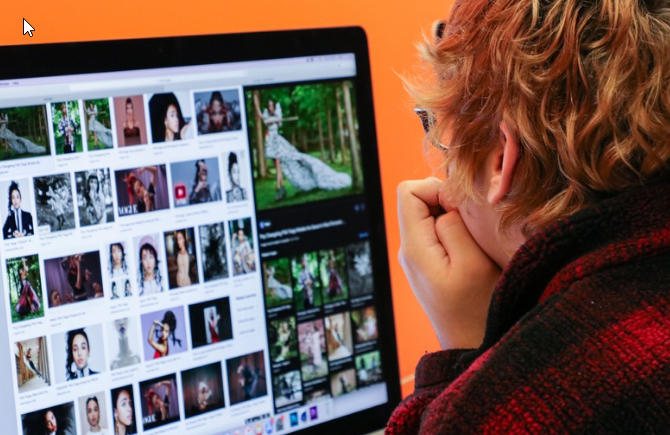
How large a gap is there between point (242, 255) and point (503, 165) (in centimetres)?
27

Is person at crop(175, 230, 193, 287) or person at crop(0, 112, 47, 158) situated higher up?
person at crop(0, 112, 47, 158)

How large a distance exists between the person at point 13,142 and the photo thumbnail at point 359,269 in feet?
1.07

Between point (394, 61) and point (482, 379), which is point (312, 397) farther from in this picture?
point (394, 61)

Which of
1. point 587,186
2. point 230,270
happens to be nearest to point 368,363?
point 230,270

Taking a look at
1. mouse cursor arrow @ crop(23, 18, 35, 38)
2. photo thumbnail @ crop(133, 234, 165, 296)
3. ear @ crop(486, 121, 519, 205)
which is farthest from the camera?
mouse cursor arrow @ crop(23, 18, 35, 38)

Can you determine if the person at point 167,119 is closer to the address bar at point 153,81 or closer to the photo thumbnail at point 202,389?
the address bar at point 153,81

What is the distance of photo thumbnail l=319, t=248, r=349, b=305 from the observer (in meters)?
0.82

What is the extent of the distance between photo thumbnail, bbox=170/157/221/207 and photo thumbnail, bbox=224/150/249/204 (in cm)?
1

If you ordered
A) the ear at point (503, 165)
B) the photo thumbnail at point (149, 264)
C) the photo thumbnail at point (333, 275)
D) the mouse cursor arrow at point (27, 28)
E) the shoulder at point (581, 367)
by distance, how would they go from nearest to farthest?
the shoulder at point (581, 367), the ear at point (503, 165), the photo thumbnail at point (149, 264), the photo thumbnail at point (333, 275), the mouse cursor arrow at point (27, 28)

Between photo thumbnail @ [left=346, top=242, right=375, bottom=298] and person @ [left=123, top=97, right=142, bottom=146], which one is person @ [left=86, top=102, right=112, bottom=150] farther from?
photo thumbnail @ [left=346, top=242, right=375, bottom=298]

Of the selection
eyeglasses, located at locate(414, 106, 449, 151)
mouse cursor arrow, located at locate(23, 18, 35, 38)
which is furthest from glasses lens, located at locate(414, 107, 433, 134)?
mouse cursor arrow, located at locate(23, 18, 35, 38)

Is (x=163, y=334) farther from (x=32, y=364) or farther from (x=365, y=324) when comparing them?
(x=365, y=324)

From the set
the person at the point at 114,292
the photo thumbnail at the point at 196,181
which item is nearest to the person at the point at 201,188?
the photo thumbnail at the point at 196,181

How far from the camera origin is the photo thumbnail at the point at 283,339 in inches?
30.8
